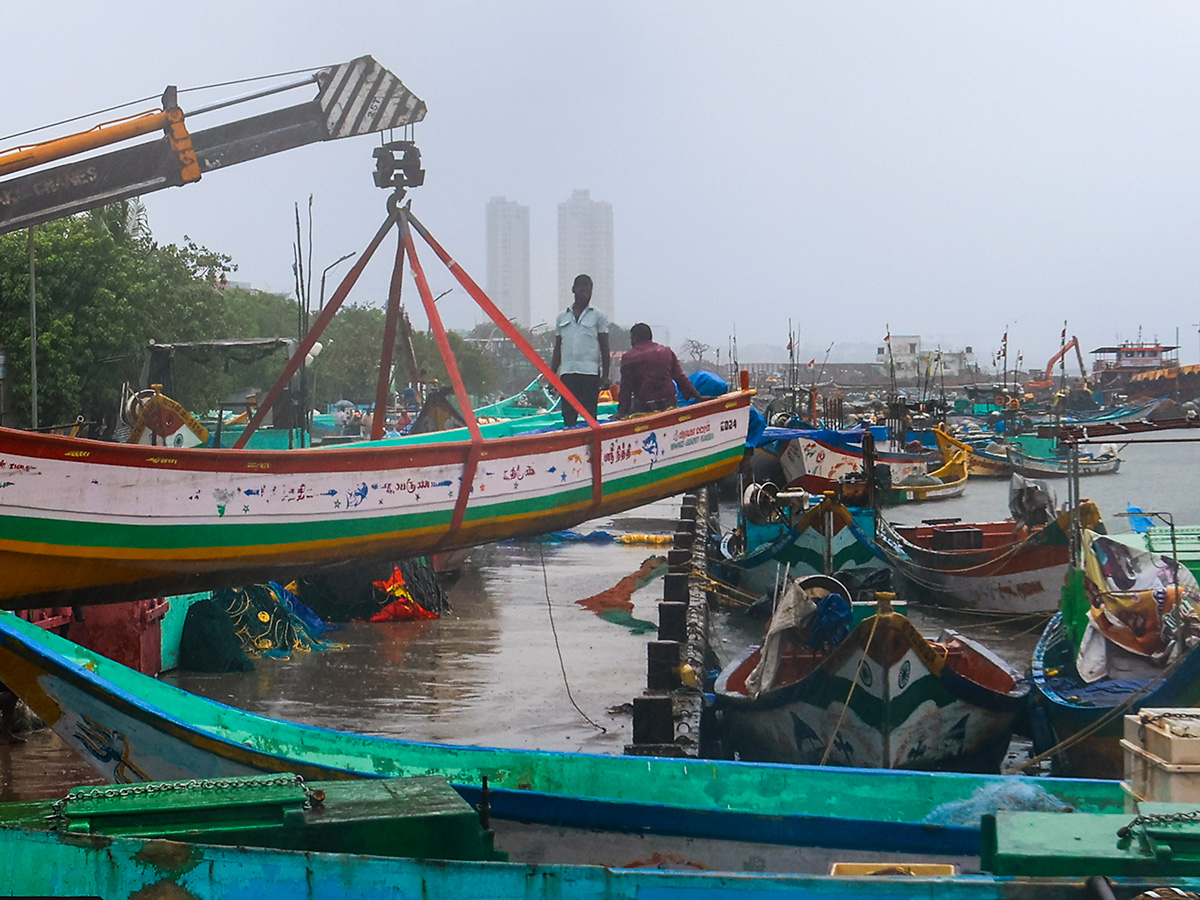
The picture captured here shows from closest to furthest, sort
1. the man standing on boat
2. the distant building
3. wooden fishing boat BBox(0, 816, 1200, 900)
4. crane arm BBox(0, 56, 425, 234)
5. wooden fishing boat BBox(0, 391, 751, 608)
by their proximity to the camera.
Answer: wooden fishing boat BBox(0, 816, 1200, 900), wooden fishing boat BBox(0, 391, 751, 608), the man standing on boat, crane arm BBox(0, 56, 425, 234), the distant building

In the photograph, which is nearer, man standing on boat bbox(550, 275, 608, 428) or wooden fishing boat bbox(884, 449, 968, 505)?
man standing on boat bbox(550, 275, 608, 428)

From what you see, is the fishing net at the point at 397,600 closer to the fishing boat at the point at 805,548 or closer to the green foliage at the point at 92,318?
the fishing boat at the point at 805,548

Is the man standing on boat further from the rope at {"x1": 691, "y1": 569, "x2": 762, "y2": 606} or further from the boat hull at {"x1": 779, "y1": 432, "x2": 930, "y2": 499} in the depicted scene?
the boat hull at {"x1": 779, "y1": 432, "x2": 930, "y2": 499}

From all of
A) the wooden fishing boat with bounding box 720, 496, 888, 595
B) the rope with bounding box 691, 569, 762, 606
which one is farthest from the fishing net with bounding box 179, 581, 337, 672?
the wooden fishing boat with bounding box 720, 496, 888, 595

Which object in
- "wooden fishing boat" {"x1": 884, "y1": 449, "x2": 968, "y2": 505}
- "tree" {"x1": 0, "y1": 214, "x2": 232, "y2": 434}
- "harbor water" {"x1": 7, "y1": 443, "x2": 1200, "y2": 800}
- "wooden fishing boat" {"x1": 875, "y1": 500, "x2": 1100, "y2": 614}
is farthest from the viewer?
"wooden fishing boat" {"x1": 884, "y1": 449, "x2": 968, "y2": 505}

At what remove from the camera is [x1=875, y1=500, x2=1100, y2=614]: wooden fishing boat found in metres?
16.1

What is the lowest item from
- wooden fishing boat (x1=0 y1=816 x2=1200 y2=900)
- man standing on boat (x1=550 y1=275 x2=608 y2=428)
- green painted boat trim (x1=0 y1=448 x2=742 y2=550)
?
wooden fishing boat (x1=0 y1=816 x2=1200 y2=900)

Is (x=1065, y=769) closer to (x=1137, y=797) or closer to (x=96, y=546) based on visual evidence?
(x=1137, y=797)

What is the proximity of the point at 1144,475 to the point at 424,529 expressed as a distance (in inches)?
2283

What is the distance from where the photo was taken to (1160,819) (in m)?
4.16

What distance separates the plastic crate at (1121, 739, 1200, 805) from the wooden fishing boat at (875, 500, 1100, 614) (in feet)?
33.5

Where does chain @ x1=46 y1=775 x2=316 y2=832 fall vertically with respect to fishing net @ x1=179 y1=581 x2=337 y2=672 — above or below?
above

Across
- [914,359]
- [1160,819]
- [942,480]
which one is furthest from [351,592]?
[914,359]

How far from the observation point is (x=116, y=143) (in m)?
13.3
